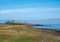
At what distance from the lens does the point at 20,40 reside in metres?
29.3

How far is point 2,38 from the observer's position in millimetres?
30828

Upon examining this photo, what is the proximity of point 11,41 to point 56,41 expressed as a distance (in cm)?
750

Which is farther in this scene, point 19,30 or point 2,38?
point 19,30

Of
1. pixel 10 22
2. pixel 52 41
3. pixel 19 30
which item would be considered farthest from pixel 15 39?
pixel 10 22

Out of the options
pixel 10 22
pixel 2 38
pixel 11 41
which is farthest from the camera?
pixel 10 22

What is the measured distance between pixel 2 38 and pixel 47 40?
602 centimetres

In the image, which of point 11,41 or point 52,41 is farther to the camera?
point 52,41

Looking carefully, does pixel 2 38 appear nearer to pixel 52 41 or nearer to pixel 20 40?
pixel 20 40

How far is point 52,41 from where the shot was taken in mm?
32219

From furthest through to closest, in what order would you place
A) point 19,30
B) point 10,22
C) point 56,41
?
point 10,22 < point 19,30 < point 56,41

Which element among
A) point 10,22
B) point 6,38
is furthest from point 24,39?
point 10,22

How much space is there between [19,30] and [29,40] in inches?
370

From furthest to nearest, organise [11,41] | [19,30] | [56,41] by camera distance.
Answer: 1. [19,30]
2. [56,41]
3. [11,41]

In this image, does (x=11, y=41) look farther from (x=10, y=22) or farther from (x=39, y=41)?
(x=10, y=22)
